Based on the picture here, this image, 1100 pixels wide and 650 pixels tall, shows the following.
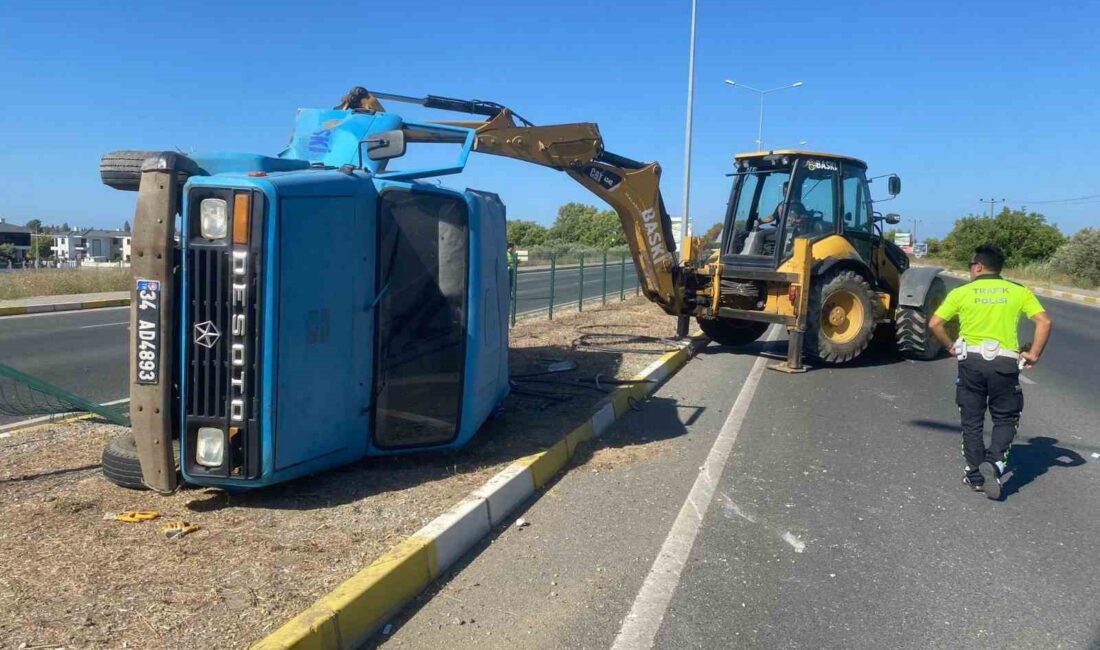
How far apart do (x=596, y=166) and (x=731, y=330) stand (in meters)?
4.45

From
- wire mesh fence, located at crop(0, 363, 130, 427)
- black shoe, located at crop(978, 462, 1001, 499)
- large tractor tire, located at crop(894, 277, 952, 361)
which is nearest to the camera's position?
wire mesh fence, located at crop(0, 363, 130, 427)

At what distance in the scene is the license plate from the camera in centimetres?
423

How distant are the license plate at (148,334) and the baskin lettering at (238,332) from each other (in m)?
0.39

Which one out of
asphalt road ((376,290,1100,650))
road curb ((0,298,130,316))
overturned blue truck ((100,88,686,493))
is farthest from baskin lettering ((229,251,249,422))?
road curb ((0,298,130,316))

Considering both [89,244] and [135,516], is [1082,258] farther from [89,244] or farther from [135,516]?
[89,244]

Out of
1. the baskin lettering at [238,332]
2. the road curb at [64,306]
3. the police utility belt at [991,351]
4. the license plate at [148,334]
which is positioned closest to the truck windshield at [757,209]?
the police utility belt at [991,351]

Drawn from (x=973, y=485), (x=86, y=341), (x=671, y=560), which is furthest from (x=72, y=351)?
(x=973, y=485)

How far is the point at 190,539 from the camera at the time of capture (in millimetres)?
4027

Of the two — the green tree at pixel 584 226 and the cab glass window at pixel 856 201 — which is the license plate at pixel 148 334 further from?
the green tree at pixel 584 226

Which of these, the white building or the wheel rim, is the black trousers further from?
the white building

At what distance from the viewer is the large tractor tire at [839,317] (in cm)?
1079

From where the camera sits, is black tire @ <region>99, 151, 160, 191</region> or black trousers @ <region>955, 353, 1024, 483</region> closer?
black tire @ <region>99, 151, 160, 191</region>

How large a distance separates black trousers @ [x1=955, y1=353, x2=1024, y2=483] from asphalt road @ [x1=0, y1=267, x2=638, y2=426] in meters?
7.50

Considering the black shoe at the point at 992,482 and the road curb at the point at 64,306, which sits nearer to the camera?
the black shoe at the point at 992,482
